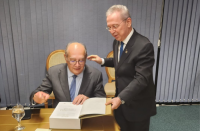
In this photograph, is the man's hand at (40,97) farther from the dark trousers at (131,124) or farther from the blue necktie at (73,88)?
the dark trousers at (131,124)

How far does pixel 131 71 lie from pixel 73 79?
60cm

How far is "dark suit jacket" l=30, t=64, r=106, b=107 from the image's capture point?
1715 mm

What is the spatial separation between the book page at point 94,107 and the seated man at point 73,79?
1.30 feet

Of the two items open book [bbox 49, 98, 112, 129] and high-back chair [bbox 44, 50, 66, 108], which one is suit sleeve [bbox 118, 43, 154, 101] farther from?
high-back chair [bbox 44, 50, 66, 108]

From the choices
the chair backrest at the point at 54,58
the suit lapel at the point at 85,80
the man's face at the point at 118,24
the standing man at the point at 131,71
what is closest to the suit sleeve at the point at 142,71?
the standing man at the point at 131,71

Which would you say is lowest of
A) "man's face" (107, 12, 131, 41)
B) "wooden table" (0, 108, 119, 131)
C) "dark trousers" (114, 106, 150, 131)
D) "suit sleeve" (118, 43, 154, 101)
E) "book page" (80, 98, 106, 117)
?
"dark trousers" (114, 106, 150, 131)

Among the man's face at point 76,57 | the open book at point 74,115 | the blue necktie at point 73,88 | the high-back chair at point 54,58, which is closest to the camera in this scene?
the open book at point 74,115

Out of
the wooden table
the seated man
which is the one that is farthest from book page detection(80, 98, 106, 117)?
the seated man

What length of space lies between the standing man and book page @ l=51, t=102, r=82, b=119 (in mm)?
275

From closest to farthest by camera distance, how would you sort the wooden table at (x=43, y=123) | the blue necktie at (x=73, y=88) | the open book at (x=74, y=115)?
the open book at (x=74, y=115) < the wooden table at (x=43, y=123) < the blue necktie at (x=73, y=88)

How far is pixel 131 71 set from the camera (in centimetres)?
156

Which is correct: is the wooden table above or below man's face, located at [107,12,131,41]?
below

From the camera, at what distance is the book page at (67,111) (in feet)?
3.87

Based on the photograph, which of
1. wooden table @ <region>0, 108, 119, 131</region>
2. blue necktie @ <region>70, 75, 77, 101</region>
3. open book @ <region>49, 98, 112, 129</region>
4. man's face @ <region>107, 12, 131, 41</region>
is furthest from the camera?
blue necktie @ <region>70, 75, 77, 101</region>
